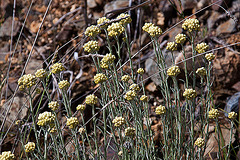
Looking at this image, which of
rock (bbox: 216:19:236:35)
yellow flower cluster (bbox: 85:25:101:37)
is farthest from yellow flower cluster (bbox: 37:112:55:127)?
rock (bbox: 216:19:236:35)

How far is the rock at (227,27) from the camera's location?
11.7 ft

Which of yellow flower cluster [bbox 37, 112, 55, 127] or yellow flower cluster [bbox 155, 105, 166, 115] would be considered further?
yellow flower cluster [bbox 155, 105, 166, 115]

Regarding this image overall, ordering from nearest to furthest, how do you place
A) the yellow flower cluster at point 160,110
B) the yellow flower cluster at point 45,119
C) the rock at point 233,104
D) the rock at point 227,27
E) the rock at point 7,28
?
the yellow flower cluster at point 45,119, the yellow flower cluster at point 160,110, the rock at point 233,104, the rock at point 227,27, the rock at point 7,28

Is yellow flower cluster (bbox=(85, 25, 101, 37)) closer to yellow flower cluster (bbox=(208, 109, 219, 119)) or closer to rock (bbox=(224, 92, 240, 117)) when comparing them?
yellow flower cluster (bbox=(208, 109, 219, 119))

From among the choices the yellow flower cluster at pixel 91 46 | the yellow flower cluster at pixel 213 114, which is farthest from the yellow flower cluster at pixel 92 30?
the yellow flower cluster at pixel 213 114

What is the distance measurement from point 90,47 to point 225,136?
174 cm

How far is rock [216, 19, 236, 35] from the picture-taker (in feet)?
11.7

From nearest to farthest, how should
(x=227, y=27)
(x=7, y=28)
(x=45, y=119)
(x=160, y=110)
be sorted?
(x=45, y=119)
(x=160, y=110)
(x=227, y=27)
(x=7, y=28)

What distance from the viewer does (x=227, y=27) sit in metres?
3.63

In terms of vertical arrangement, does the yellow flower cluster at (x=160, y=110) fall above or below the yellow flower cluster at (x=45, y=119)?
below

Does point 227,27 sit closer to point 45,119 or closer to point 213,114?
point 213,114

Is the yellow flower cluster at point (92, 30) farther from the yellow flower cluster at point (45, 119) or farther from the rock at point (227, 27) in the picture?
the rock at point (227, 27)

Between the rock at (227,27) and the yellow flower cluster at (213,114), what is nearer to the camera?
the yellow flower cluster at (213,114)

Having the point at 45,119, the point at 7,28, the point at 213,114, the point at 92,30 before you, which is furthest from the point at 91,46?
the point at 7,28
